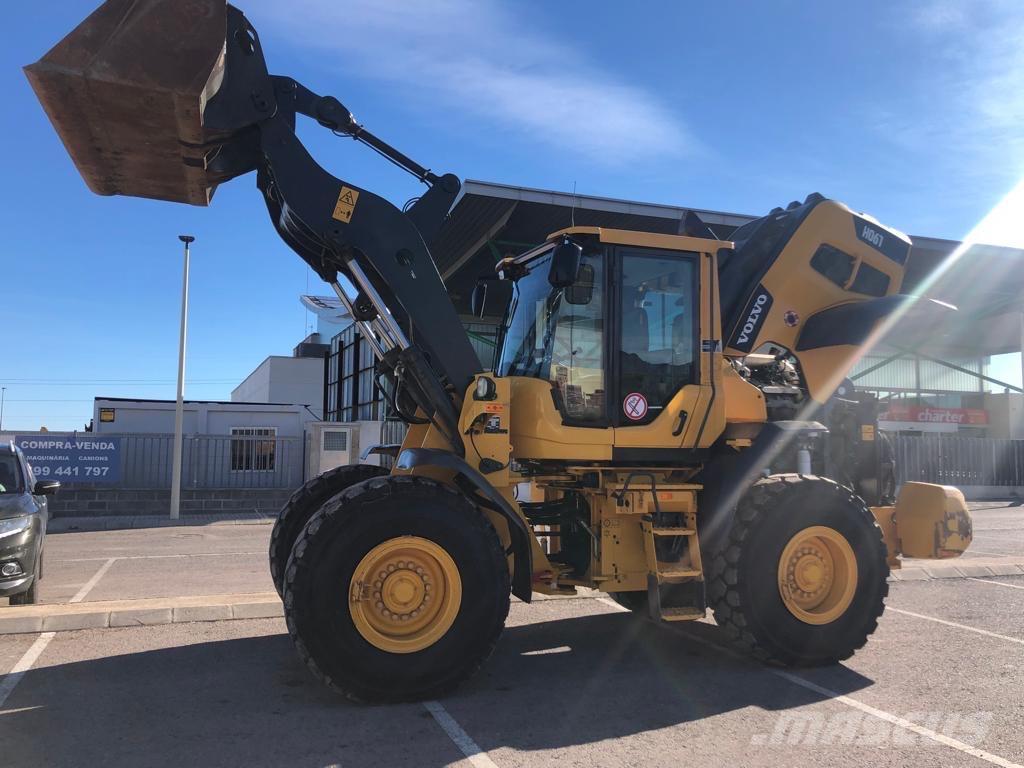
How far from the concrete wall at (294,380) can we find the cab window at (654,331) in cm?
4450

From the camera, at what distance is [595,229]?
19.3 ft

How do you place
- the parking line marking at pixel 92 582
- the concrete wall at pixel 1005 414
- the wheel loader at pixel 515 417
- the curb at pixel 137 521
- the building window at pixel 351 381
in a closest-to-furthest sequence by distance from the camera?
the wheel loader at pixel 515 417, the parking line marking at pixel 92 582, the curb at pixel 137 521, the building window at pixel 351 381, the concrete wall at pixel 1005 414

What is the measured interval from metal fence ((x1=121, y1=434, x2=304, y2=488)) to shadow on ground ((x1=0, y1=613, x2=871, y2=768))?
15.9m

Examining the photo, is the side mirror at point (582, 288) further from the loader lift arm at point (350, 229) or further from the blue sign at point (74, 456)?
the blue sign at point (74, 456)

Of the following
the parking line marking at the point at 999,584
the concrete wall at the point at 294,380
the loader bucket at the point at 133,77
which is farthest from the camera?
the concrete wall at the point at 294,380

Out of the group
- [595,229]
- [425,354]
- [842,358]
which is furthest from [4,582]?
[842,358]

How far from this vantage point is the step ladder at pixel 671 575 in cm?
558

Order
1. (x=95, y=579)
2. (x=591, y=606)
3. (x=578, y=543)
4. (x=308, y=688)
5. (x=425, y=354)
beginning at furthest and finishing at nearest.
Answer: (x=95, y=579), (x=591, y=606), (x=578, y=543), (x=425, y=354), (x=308, y=688)

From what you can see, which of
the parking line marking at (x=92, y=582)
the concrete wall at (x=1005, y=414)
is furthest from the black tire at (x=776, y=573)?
the concrete wall at (x=1005, y=414)

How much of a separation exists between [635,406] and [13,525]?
5.49 metres

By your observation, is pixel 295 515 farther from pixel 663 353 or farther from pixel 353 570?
pixel 663 353

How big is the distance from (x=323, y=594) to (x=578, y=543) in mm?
2477

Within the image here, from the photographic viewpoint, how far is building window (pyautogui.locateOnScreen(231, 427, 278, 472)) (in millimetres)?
21297

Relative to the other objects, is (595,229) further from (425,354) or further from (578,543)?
(578,543)
